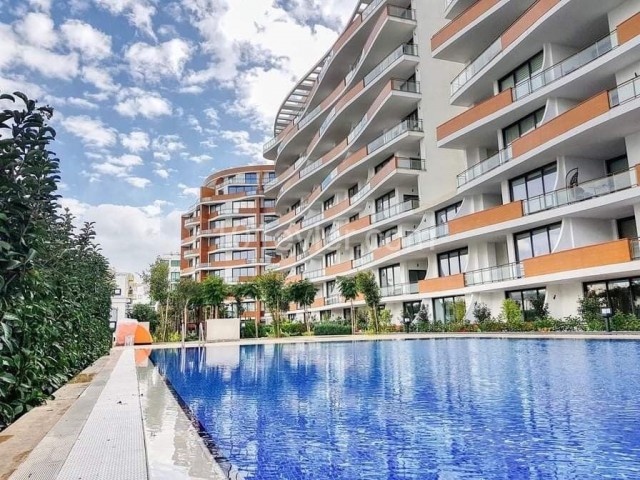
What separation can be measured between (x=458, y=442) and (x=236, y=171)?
228 ft

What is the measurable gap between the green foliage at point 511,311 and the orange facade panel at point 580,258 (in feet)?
5.21

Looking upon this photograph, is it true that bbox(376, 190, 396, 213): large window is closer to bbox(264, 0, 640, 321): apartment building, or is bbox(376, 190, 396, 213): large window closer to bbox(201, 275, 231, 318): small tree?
bbox(264, 0, 640, 321): apartment building

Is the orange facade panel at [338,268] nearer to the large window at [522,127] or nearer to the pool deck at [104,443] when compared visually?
the large window at [522,127]

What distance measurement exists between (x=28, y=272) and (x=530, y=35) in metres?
22.2

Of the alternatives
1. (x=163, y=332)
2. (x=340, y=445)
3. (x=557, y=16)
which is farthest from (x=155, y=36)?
(x=163, y=332)

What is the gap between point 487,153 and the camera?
90.4 feet

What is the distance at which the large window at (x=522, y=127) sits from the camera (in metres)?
22.7

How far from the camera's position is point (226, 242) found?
6850cm

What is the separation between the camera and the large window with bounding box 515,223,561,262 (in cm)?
2164

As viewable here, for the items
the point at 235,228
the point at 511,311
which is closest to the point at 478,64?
the point at 511,311

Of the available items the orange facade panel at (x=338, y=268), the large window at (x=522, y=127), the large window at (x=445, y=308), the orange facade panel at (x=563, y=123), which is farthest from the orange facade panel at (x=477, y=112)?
the orange facade panel at (x=338, y=268)

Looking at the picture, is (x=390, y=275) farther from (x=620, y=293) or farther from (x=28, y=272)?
(x=28, y=272)

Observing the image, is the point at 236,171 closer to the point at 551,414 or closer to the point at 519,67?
the point at 519,67

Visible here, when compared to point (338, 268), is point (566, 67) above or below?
above
